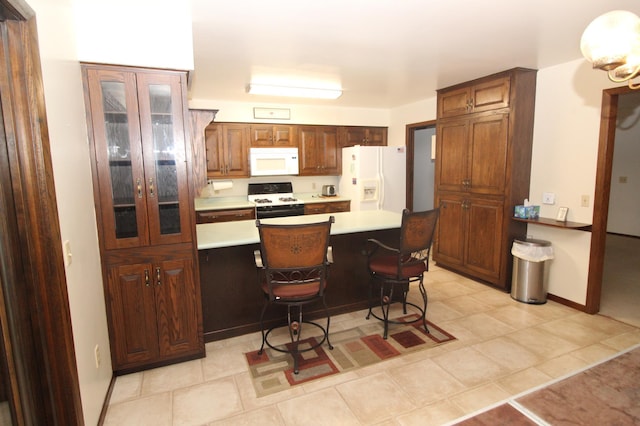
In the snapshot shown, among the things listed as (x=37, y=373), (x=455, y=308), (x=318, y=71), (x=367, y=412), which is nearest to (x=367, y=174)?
(x=318, y=71)

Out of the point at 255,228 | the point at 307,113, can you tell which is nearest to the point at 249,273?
the point at 255,228

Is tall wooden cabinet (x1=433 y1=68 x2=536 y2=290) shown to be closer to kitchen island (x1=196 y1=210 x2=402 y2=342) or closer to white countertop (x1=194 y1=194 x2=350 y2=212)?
kitchen island (x1=196 y1=210 x2=402 y2=342)

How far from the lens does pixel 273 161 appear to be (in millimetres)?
5328

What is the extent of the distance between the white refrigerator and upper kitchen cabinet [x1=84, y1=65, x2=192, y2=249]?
3.48m

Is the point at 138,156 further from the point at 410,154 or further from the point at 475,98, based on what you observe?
the point at 410,154

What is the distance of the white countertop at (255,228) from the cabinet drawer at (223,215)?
1709 millimetres

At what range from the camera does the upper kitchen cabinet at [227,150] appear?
4.99 meters

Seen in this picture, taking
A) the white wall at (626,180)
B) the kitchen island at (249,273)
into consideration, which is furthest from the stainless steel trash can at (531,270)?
the white wall at (626,180)

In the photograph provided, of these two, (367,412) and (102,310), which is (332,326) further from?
(102,310)

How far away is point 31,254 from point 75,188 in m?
0.54

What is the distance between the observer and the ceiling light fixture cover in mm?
1604

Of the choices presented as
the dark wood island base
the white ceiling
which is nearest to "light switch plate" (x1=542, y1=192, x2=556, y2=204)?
the white ceiling

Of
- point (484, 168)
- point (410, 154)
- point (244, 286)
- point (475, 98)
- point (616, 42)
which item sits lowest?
point (244, 286)

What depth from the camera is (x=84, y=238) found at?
1.94 meters
